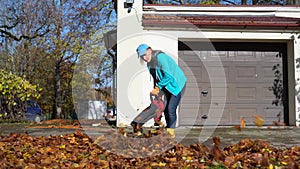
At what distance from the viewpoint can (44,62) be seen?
25.9 meters

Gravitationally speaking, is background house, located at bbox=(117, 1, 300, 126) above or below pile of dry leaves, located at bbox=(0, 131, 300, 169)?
above

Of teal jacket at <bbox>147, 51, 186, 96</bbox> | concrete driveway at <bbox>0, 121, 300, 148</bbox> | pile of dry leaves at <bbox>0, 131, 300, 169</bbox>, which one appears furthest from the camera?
concrete driveway at <bbox>0, 121, 300, 148</bbox>

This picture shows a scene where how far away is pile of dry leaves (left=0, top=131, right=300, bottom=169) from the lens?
12.2 feet

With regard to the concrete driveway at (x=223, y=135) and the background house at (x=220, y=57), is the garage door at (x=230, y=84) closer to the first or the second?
the background house at (x=220, y=57)

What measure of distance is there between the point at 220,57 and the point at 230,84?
2.56 ft

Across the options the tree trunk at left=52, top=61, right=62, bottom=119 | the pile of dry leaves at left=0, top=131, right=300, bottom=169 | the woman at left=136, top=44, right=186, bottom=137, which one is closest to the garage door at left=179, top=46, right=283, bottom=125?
the woman at left=136, top=44, right=186, bottom=137

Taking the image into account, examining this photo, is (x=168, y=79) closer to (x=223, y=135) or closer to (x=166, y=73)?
(x=166, y=73)

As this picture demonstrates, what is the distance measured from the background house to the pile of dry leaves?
4790 mm

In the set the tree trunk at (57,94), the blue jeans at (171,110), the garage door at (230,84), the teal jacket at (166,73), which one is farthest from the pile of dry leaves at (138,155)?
the tree trunk at (57,94)

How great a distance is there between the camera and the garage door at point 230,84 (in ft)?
33.2

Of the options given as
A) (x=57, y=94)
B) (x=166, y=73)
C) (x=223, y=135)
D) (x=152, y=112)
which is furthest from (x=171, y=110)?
(x=57, y=94)

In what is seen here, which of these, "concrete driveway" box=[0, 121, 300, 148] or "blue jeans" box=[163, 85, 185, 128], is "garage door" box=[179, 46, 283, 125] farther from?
"blue jeans" box=[163, 85, 185, 128]

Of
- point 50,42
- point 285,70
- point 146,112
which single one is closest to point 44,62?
point 50,42

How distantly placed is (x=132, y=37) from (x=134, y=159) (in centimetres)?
609
